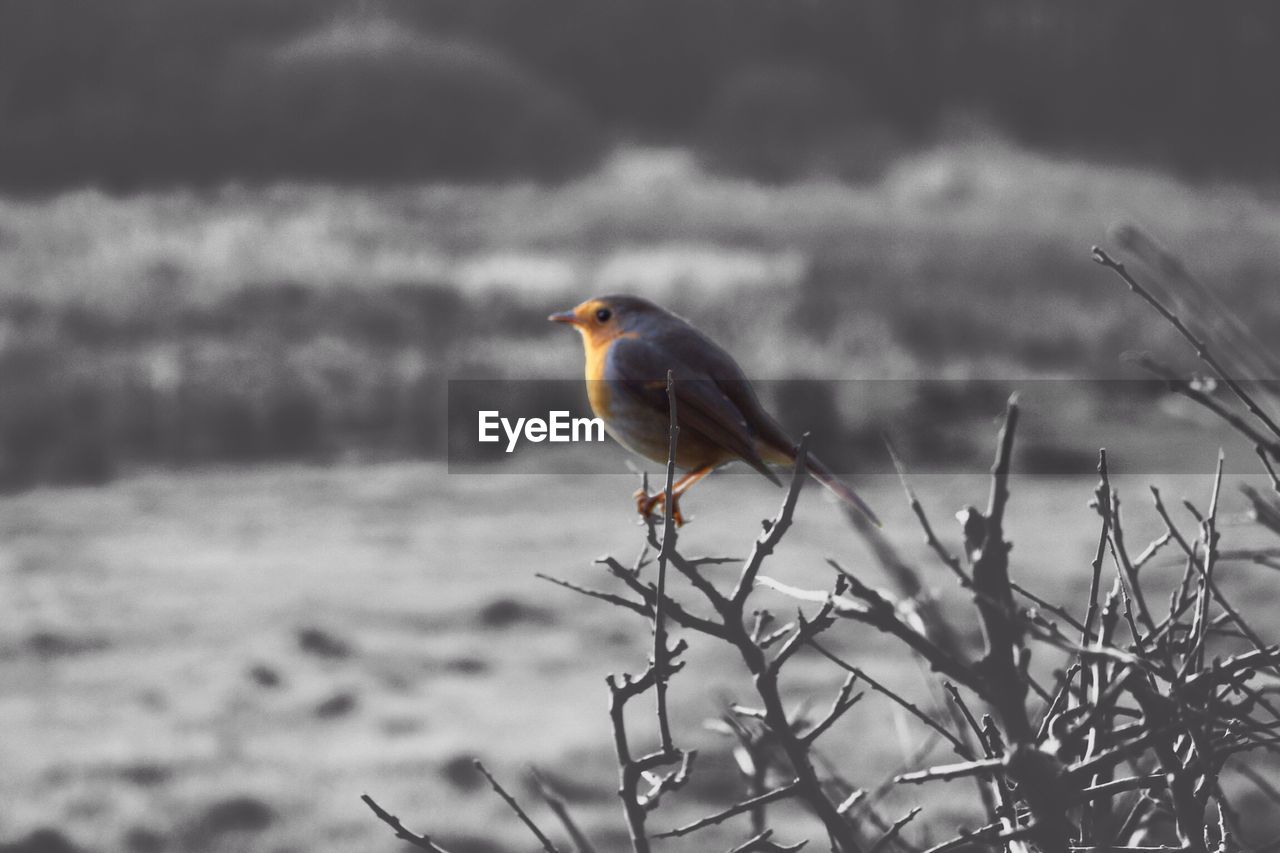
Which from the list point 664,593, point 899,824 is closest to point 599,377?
point 664,593

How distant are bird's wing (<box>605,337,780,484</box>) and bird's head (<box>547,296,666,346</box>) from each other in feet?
0.24

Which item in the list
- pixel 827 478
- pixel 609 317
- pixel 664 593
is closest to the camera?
pixel 664 593

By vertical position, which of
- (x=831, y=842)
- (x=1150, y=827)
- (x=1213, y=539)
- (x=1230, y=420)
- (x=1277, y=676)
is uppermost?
(x=1230, y=420)

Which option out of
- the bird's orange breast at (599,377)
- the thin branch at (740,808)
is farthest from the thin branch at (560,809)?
the bird's orange breast at (599,377)

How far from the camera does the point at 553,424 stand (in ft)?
4.93

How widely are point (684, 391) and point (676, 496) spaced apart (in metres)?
0.13

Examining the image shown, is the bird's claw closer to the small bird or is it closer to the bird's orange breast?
the small bird

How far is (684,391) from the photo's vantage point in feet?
5.16

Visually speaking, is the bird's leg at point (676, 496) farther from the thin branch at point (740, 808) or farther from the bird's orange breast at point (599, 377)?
the thin branch at point (740, 808)

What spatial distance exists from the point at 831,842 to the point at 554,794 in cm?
26

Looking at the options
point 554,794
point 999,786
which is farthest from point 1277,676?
point 554,794

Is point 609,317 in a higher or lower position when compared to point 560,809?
higher

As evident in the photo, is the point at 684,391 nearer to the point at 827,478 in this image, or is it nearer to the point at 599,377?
the point at 599,377

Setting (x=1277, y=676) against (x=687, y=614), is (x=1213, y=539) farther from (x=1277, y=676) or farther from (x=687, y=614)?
(x=687, y=614)
